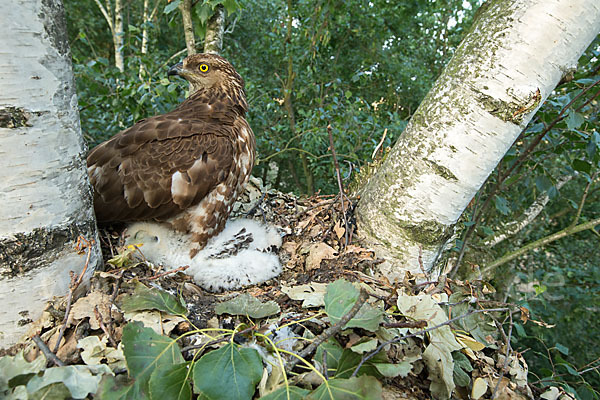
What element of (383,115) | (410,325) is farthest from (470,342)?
(383,115)

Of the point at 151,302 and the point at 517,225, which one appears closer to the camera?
the point at 151,302

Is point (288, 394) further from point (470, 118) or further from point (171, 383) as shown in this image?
point (470, 118)

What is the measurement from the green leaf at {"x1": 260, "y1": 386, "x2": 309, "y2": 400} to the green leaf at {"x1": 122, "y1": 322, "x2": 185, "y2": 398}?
1.09ft

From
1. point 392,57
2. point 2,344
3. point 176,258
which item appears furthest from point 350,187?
point 392,57

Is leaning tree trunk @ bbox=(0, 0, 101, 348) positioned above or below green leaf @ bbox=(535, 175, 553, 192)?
below

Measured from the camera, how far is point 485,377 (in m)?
1.47

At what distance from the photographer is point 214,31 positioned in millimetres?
3387

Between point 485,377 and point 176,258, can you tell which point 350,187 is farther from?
point 485,377

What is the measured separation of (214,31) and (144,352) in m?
3.03

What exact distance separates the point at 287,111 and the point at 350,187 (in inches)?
168

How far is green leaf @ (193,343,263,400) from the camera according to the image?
3.46ft

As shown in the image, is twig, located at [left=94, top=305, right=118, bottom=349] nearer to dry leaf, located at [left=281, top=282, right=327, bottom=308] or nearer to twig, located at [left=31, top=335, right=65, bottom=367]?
twig, located at [left=31, top=335, right=65, bottom=367]

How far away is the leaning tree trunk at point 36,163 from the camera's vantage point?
1184 millimetres

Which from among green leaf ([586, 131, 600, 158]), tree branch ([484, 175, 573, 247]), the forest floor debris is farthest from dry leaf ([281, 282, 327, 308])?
tree branch ([484, 175, 573, 247])
